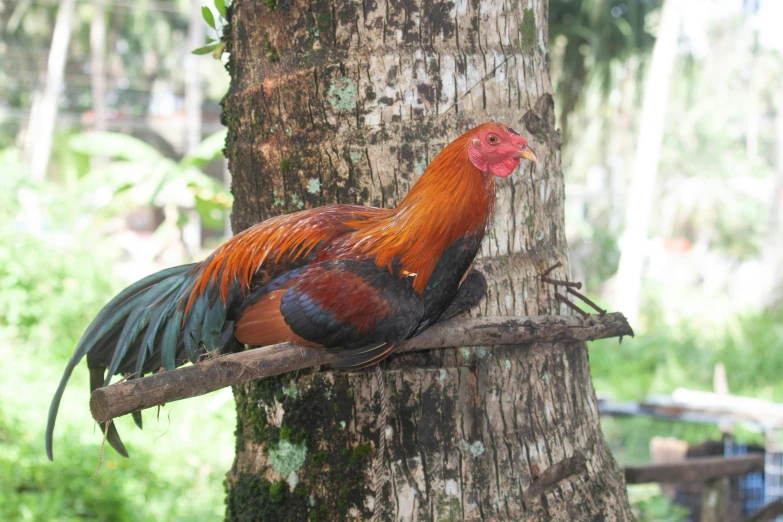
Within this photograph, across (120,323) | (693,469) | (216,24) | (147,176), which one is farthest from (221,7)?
(147,176)

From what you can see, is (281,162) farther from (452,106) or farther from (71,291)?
(71,291)

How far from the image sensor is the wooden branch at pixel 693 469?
3195 mm

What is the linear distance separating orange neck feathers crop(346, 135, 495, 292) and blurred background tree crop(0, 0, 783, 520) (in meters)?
0.60

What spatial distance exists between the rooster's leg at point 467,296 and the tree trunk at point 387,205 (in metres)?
0.11

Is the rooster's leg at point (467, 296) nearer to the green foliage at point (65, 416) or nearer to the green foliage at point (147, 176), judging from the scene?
the green foliage at point (65, 416)

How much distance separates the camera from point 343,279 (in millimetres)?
1509

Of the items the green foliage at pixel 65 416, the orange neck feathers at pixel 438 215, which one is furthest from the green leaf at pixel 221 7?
the green foliage at pixel 65 416

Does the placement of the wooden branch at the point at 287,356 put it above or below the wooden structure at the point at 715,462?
above

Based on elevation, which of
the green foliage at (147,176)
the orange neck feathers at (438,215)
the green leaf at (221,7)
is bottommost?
the orange neck feathers at (438,215)

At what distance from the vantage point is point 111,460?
480 cm

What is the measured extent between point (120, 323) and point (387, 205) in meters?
0.72

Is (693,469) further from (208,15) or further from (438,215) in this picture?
(208,15)

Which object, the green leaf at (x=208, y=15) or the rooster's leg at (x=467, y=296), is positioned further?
the green leaf at (x=208, y=15)

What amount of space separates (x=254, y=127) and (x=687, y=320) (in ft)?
42.3
